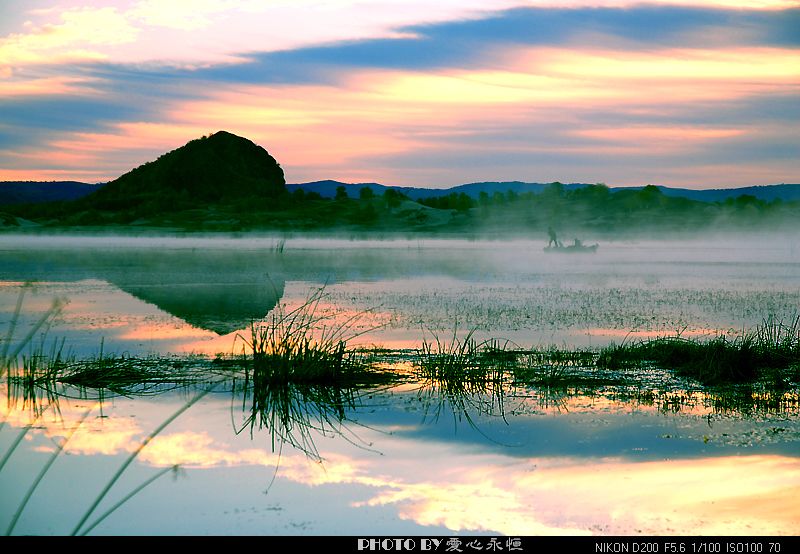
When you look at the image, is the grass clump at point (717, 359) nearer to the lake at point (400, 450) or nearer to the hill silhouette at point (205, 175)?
the lake at point (400, 450)

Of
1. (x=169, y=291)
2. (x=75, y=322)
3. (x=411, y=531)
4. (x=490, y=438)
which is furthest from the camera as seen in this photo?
(x=169, y=291)

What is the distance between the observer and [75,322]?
61.1ft

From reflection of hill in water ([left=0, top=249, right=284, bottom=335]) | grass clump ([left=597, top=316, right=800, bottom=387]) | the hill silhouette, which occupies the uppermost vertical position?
the hill silhouette

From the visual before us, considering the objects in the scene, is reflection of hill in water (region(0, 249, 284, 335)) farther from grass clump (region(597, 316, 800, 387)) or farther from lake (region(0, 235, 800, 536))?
grass clump (region(597, 316, 800, 387))

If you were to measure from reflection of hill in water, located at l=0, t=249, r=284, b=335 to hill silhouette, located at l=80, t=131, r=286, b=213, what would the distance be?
8149 cm

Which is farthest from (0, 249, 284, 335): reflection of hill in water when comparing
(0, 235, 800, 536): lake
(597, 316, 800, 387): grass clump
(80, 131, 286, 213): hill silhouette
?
(80, 131, 286, 213): hill silhouette

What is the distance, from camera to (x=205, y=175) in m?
145

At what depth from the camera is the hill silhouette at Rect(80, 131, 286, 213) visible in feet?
443

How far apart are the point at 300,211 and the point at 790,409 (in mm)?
90389

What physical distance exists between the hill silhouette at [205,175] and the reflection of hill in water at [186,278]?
81.5 meters

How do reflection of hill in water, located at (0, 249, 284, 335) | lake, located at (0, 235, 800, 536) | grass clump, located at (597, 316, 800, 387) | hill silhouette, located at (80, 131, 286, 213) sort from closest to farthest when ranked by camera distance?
lake, located at (0, 235, 800, 536), grass clump, located at (597, 316, 800, 387), reflection of hill in water, located at (0, 249, 284, 335), hill silhouette, located at (80, 131, 286, 213)

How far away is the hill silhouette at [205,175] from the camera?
443 feet

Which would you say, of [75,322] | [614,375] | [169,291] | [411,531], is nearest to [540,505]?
[411,531]
